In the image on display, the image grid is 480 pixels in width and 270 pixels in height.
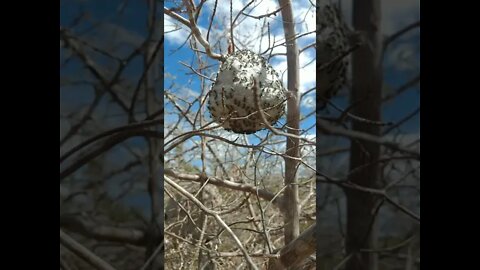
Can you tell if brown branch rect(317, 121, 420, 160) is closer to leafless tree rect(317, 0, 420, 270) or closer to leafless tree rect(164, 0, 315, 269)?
leafless tree rect(317, 0, 420, 270)

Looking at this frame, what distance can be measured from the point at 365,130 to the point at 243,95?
1.85 ft

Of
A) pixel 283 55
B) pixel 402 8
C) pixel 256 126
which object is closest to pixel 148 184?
pixel 402 8

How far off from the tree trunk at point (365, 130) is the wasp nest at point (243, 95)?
0.52 m

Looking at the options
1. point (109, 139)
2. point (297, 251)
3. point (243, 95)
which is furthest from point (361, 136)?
point (297, 251)

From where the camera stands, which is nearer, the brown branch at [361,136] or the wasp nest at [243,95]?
the brown branch at [361,136]

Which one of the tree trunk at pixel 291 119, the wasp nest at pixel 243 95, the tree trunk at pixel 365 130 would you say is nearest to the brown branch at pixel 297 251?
the tree trunk at pixel 291 119

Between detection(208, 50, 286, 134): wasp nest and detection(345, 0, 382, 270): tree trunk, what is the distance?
1.70 ft

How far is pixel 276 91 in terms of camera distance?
3.79ft

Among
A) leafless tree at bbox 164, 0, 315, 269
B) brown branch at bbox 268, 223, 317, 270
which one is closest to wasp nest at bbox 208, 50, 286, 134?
leafless tree at bbox 164, 0, 315, 269

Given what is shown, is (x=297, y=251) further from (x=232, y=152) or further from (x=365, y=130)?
(x=365, y=130)

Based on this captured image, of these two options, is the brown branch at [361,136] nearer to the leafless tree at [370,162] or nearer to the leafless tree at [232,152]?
the leafless tree at [370,162]

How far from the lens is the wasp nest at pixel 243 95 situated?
1123mm

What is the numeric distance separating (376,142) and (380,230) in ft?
0.31
